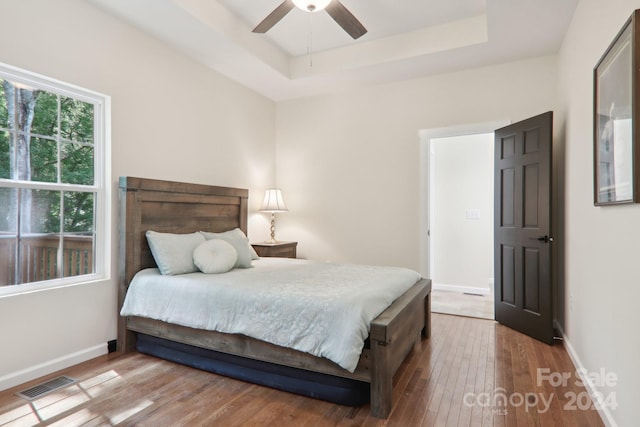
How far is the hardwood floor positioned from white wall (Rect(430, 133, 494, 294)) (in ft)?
8.25

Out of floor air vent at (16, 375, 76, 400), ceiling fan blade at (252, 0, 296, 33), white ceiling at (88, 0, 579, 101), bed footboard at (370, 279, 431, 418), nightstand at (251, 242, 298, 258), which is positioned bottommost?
floor air vent at (16, 375, 76, 400)

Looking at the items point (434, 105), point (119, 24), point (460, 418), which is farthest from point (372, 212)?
point (119, 24)

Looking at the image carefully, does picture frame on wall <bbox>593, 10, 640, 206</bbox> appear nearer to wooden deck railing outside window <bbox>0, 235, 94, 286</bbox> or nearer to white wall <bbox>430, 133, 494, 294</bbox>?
white wall <bbox>430, 133, 494, 294</bbox>

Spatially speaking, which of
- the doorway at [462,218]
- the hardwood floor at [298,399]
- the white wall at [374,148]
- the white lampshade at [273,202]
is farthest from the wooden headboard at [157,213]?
the doorway at [462,218]

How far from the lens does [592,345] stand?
2277mm

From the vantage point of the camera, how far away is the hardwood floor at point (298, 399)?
198cm

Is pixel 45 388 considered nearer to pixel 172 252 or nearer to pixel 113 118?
pixel 172 252

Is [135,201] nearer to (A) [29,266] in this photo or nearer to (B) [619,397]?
(A) [29,266]

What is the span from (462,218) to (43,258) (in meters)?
4.99

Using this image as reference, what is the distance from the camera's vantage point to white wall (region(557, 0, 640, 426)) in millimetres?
1668

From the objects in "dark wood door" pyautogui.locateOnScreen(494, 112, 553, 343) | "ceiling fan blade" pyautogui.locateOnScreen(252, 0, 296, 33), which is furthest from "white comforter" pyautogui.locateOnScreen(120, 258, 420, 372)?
"ceiling fan blade" pyautogui.locateOnScreen(252, 0, 296, 33)

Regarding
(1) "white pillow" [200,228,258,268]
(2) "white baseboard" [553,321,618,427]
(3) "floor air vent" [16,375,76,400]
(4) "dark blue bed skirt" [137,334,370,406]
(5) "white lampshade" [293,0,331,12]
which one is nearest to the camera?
(2) "white baseboard" [553,321,618,427]

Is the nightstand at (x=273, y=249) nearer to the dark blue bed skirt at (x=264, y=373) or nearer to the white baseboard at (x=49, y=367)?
the dark blue bed skirt at (x=264, y=373)

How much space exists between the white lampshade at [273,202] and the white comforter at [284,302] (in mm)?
1519
